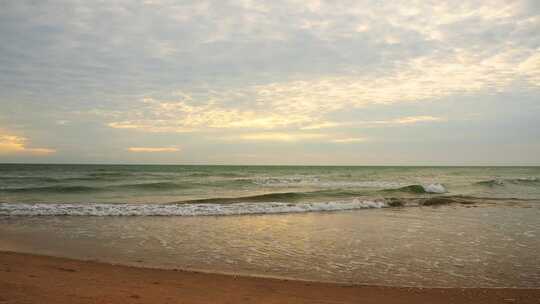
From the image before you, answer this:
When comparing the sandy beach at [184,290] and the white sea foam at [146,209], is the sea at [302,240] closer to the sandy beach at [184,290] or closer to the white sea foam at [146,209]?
the white sea foam at [146,209]

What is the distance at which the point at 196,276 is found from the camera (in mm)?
6980

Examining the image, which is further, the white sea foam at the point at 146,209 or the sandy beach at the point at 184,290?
the white sea foam at the point at 146,209

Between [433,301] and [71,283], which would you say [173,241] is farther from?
[433,301]

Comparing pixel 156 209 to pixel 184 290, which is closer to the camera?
pixel 184 290

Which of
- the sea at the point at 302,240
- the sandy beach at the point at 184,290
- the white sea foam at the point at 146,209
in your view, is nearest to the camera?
the sandy beach at the point at 184,290

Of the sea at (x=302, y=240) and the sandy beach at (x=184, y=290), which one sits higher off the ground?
the sandy beach at (x=184, y=290)

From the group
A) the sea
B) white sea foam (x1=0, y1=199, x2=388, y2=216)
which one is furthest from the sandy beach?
white sea foam (x1=0, y1=199, x2=388, y2=216)

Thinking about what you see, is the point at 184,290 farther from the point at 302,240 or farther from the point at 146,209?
the point at 146,209

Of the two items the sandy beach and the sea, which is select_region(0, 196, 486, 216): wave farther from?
the sandy beach

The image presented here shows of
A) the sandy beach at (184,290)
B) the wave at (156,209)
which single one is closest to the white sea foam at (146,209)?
the wave at (156,209)

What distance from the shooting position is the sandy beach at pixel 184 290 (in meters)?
5.37

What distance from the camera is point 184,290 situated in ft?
19.6

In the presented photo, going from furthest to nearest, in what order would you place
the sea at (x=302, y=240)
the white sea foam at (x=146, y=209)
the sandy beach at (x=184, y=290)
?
the white sea foam at (x=146, y=209) < the sea at (x=302, y=240) < the sandy beach at (x=184, y=290)

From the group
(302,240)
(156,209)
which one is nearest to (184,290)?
(302,240)
